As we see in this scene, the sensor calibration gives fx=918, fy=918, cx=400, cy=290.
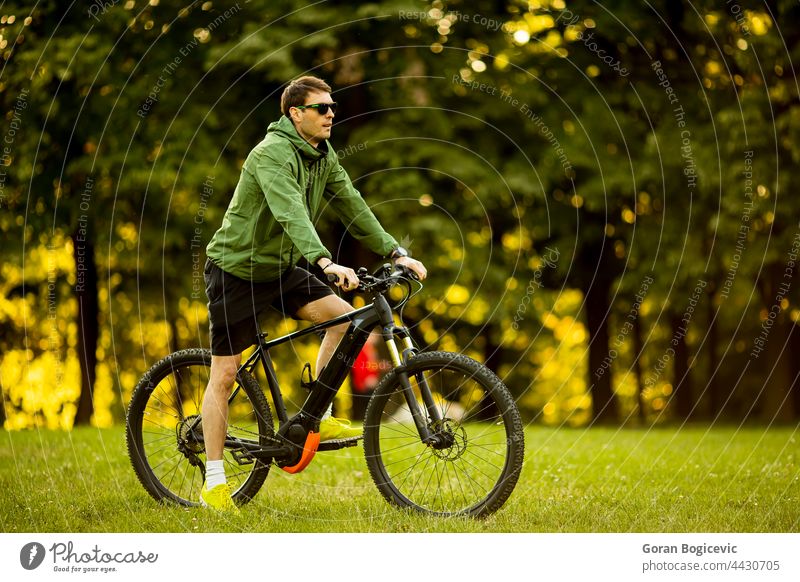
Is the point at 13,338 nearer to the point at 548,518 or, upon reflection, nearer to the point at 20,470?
the point at 20,470

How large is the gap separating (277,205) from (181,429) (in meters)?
1.78

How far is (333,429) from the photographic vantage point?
5.57 meters

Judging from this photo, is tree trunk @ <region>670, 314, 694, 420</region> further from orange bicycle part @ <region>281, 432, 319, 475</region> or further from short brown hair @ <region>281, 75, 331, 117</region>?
short brown hair @ <region>281, 75, 331, 117</region>

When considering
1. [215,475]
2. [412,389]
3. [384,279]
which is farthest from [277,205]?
[215,475]

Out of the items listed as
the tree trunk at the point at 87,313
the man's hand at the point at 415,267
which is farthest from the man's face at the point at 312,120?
the tree trunk at the point at 87,313

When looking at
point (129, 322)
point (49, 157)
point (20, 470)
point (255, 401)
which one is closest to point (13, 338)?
point (129, 322)

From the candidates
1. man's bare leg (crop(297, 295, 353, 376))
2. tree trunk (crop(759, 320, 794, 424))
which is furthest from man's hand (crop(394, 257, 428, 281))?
tree trunk (crop(759, 320, 794, 424))

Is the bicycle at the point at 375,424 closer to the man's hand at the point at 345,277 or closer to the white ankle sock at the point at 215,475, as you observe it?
the white ankle sock at the point at 215,475

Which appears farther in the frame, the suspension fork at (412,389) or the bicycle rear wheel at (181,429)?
the bicycle rear wheel at (181,429)

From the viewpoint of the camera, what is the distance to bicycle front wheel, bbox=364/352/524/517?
4875 millimetres

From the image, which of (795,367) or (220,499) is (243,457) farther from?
(795,367)

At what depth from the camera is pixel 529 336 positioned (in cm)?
1853

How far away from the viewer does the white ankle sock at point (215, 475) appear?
5.49 metres

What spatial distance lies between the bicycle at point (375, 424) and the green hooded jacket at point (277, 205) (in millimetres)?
433
